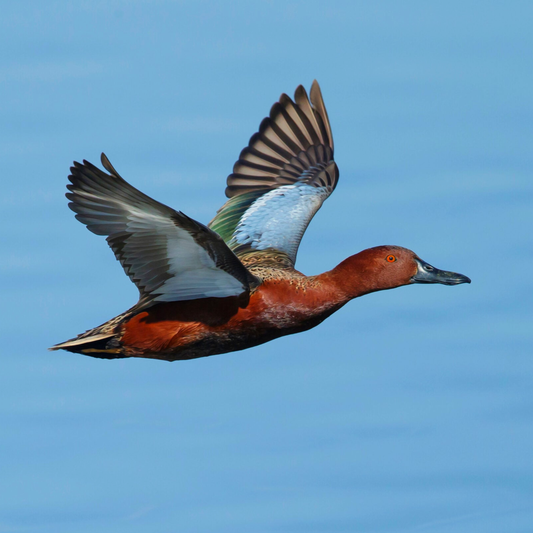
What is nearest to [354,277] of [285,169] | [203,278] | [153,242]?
[203,278]

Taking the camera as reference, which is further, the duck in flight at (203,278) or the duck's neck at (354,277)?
the duck's neck at (354,277)

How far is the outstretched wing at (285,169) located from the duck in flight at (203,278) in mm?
317

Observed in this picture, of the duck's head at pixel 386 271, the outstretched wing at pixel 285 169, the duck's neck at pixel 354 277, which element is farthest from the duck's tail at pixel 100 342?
the outstretched wing at pixel 285 169

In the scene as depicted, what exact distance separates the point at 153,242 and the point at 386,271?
2402 mm

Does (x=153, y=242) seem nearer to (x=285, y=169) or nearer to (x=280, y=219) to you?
(x=280, y=219)

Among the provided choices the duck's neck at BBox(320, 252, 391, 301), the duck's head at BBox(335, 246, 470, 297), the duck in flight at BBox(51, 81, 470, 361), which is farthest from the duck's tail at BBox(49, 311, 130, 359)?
the duck's head at BBox(335, 246, 470, 297)

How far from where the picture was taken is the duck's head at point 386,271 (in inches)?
425

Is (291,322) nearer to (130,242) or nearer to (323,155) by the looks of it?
(130,242)

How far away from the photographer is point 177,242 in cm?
971

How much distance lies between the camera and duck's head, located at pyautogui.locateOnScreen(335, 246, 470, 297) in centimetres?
1080

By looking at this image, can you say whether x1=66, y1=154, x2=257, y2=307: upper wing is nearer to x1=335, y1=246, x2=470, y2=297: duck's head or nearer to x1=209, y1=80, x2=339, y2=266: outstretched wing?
x1=335, y1=246, x2=470, y2=297: duck's head

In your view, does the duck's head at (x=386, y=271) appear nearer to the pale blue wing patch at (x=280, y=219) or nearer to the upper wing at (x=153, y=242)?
the upper wing at (x=153, y=242)

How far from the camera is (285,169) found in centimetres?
1367

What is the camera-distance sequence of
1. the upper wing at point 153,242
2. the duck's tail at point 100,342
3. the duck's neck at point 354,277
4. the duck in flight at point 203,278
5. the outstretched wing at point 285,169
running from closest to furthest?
the upper wing at point 153,242 → the duck in flight at point 203,278 → the duck's tail at point 100,342 → the duck's neck at point 354,277 → the outstretched wing at point 285,169
